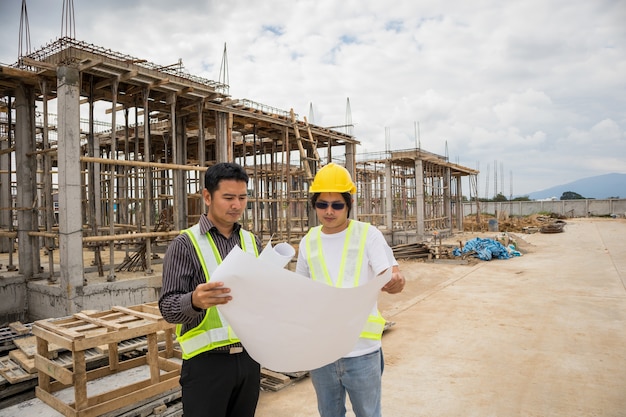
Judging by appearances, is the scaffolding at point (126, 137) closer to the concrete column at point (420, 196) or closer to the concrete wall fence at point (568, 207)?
the concrete column at point (420, 196)

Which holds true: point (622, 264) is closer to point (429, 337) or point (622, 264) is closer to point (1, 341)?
point (429, 337)

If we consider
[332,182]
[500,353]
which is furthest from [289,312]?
[500,353]

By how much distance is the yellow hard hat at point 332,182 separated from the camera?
7.89ft

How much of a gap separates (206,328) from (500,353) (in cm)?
539

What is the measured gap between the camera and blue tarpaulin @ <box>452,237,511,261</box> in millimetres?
17344

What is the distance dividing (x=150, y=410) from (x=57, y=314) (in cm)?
486

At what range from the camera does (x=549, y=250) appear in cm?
1995

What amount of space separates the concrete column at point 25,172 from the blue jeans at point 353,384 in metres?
8.46

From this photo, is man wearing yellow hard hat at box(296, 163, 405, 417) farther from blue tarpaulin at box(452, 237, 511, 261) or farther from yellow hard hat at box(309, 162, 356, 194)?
blue tarpaulin at box(452, 237, 511, 261)

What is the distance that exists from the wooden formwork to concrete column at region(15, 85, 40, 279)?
5.52m

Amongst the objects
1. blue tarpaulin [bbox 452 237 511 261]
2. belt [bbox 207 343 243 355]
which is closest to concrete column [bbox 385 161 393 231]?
blue tarpaulin [bbox 452 237 511 261]

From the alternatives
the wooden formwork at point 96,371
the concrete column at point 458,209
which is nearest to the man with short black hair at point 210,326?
the wooden formwork at point 96,371

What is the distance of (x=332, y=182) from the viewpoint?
242 centimetres

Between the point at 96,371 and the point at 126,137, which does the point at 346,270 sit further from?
the point at 126,137
